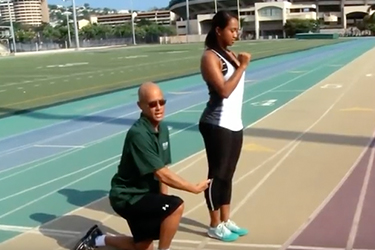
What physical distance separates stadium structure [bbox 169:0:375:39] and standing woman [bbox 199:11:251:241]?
10975 cm

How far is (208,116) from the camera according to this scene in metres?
5.18

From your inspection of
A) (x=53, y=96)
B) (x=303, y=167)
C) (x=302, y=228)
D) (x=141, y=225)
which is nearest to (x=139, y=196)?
(x=141, y=225)

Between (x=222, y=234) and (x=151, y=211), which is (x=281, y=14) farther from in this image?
(x=151, y=211)

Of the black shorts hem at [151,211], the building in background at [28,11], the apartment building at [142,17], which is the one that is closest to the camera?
the black shorts hem at [151,211]

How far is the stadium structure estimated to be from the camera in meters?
118

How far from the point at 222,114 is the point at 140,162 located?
3.27ft

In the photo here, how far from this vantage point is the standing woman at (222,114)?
16.2 ft

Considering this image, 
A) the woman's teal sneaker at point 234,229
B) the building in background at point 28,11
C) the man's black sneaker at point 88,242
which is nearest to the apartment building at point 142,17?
the building in background at point 28,11

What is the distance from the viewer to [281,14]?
117m

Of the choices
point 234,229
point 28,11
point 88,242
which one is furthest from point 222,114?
point 28,11

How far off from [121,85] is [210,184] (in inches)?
626

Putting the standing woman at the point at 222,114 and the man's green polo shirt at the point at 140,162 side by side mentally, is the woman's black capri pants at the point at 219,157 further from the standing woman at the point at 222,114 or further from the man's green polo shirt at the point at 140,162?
the man's green polo shirt at the point at 140,162

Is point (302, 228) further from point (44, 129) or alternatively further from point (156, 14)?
point (156, 14)

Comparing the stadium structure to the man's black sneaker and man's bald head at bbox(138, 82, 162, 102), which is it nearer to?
the man's black sneaker
